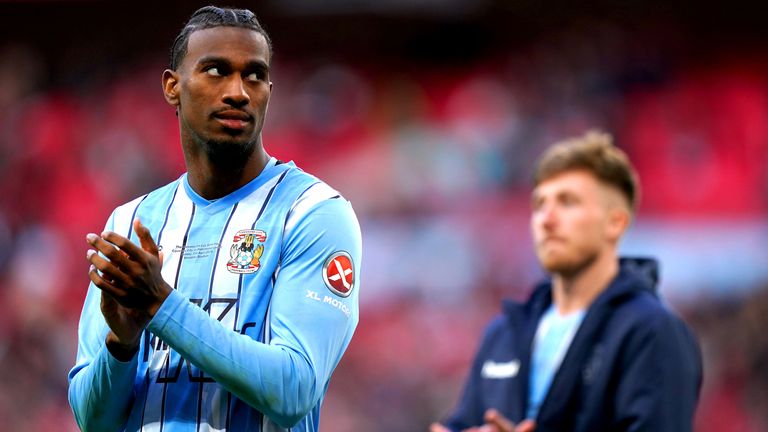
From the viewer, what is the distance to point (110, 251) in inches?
93.0

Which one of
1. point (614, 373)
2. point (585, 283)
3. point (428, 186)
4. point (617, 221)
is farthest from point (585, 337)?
point (428, 186)

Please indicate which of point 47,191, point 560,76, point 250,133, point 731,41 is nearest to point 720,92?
point 731,41

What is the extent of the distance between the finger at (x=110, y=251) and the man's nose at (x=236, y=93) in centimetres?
50

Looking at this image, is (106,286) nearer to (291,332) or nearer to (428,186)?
(291,332)

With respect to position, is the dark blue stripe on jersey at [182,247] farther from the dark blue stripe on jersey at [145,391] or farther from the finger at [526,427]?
the finger at [526,427]

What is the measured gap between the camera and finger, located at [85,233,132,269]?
2355 millimetres

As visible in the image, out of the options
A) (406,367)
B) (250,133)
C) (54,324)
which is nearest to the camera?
(250,133)

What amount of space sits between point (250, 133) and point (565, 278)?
1889 mm

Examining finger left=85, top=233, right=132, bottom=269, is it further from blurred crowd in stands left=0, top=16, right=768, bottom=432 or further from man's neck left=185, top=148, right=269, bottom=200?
blurred crowd in stands left=0, top=16, right=768, bottom=432

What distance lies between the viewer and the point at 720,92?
12.1 metres

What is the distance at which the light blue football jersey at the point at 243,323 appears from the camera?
248 cm

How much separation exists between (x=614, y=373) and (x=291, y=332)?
161cm

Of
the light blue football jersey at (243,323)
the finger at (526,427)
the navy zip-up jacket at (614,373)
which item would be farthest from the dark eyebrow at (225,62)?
the navy zip-up jacket at (614,373)

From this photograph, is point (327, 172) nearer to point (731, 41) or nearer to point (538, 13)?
point (538, 13)
